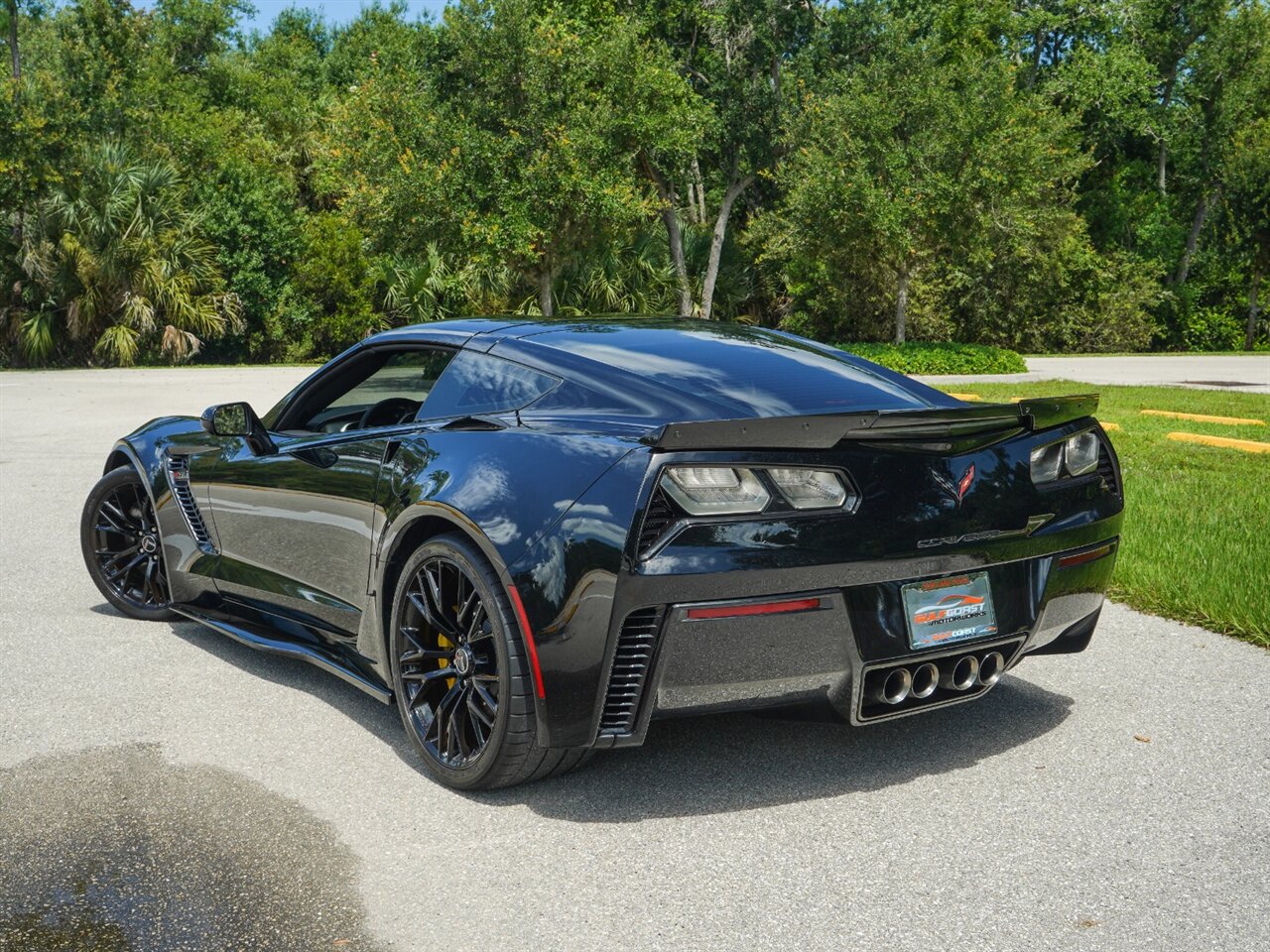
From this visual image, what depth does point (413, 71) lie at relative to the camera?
101 ft

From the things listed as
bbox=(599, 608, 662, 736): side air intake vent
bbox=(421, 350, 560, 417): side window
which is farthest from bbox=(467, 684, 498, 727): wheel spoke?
bbox=(421, 350, 560, 417): side window

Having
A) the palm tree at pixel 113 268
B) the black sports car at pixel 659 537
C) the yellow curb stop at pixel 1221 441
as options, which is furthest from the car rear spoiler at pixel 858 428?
the palm tree at pixel 113 268

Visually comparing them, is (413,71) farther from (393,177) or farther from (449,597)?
(449,597)

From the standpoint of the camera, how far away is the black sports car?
3266 mm

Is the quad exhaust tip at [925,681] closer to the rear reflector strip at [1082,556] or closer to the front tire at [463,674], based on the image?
the rear reflector strip at [1082,556]

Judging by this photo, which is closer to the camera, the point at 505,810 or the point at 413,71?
the point at 505,810

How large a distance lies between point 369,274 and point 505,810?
32.4 meters

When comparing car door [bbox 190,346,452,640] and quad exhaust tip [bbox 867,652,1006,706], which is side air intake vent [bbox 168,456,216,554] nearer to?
car door [bbox 190,346,452,640]

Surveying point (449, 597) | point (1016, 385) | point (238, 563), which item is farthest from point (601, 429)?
point (1016, 385)

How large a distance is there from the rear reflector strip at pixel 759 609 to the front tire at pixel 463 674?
53 cm

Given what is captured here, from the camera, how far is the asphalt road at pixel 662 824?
2.91 meters

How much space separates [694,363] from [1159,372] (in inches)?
952

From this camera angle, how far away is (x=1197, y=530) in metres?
7.32

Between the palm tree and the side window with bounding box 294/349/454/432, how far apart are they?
2904 cm
